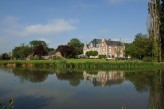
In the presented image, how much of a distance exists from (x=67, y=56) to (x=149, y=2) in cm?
3627

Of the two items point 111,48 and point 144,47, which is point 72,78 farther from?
point 111,48

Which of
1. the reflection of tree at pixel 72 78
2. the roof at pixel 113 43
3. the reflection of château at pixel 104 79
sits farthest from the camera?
the roof at pixel 113 43

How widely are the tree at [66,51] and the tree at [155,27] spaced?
1279 inches

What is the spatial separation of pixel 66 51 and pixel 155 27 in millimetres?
34536

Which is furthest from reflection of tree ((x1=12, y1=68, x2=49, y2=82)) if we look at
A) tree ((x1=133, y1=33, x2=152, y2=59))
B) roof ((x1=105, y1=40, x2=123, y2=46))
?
roof ((x1=105, y1=40, x2=123, y2=46))

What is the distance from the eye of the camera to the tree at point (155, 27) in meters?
44.0

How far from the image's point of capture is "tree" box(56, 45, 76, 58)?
7368 cm

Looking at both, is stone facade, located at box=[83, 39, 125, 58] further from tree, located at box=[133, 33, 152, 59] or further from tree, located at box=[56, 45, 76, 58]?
tree, located at box=[133, 33, 152, 59]

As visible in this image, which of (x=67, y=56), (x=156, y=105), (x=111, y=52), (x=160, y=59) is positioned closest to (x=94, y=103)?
(x=156, y=105)

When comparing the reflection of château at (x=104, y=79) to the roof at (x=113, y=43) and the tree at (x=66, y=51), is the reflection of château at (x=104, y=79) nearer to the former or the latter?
the tree at (x=66, y=51)

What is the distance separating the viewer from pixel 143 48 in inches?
2148

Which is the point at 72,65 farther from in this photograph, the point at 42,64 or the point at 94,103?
the point at 94,103

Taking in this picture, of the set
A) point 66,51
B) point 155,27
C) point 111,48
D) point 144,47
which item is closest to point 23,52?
point 66,51

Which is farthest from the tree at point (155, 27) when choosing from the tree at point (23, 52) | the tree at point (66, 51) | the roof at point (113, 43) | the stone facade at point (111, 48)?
the tree at point (23, 52)
